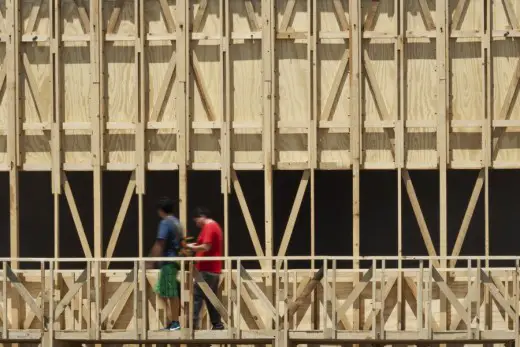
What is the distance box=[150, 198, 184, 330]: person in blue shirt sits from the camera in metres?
27.3

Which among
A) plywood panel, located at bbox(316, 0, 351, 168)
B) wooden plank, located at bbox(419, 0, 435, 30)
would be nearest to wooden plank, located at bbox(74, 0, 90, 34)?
plywood panel, located at bbox(316, 0, 351, 168)

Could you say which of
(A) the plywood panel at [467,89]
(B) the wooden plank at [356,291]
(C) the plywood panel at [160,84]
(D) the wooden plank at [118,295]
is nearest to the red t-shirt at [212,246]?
(D) the wooden plank at [118,295]

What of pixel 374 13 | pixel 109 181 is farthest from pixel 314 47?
pixel 109 181

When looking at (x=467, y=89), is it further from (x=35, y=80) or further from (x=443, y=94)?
(x=35, y=80)

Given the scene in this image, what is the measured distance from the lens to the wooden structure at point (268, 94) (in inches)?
1185

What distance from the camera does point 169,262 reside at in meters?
27.4

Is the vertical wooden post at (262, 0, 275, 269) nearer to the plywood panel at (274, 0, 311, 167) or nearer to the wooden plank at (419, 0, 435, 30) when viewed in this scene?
the plywood panel at (274, 0, 311, 167)

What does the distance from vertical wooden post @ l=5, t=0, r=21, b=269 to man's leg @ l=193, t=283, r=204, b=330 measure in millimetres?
4571

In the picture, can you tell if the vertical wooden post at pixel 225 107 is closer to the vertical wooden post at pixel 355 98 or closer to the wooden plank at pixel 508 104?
the vertical wooden post at pixel 355 98

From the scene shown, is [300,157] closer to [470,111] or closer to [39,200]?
[470,111]

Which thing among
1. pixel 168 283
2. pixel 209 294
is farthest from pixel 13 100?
pixel 209 294

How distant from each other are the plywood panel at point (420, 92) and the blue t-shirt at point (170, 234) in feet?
16.5

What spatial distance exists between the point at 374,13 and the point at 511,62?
8.69 feet

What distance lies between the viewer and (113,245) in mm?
30234
